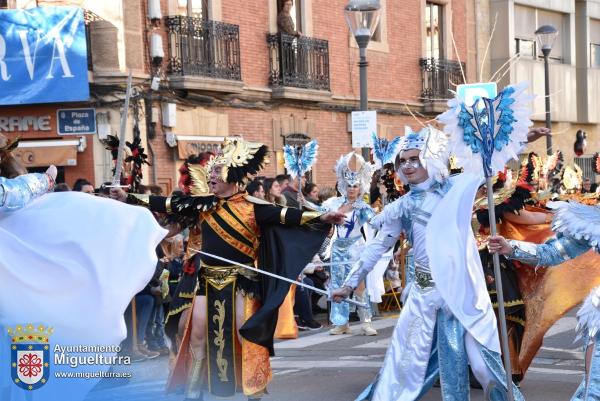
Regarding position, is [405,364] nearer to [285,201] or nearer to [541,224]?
[541,224]

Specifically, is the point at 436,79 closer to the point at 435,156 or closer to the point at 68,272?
the point at 435,156

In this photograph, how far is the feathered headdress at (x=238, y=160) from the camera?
802 cm

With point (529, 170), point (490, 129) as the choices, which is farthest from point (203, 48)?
point (490, 129)

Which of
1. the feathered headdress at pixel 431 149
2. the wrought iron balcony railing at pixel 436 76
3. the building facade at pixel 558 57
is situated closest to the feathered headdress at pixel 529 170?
the feathered headdress at pixel 431 149

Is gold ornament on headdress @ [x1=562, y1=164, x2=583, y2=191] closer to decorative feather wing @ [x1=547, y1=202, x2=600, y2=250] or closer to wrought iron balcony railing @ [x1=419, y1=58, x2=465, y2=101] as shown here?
decorative feather wing @ [x1=547, y1=202, x2=600, y2=250]

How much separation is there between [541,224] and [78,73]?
956 cm

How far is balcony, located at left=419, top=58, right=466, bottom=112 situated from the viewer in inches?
1064

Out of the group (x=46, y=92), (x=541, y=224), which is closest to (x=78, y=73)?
(x=46, y=92)

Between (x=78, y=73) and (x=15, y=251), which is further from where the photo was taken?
(x=78, y=73)

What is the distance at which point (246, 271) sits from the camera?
313 inches

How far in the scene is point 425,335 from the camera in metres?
7.27

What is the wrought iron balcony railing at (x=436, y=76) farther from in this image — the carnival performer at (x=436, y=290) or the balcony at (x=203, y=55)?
the carnival performer at (x=436, y=290)

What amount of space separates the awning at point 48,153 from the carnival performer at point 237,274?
10178mm

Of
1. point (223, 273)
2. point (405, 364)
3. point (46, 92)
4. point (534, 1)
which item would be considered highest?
point (534, 1)
